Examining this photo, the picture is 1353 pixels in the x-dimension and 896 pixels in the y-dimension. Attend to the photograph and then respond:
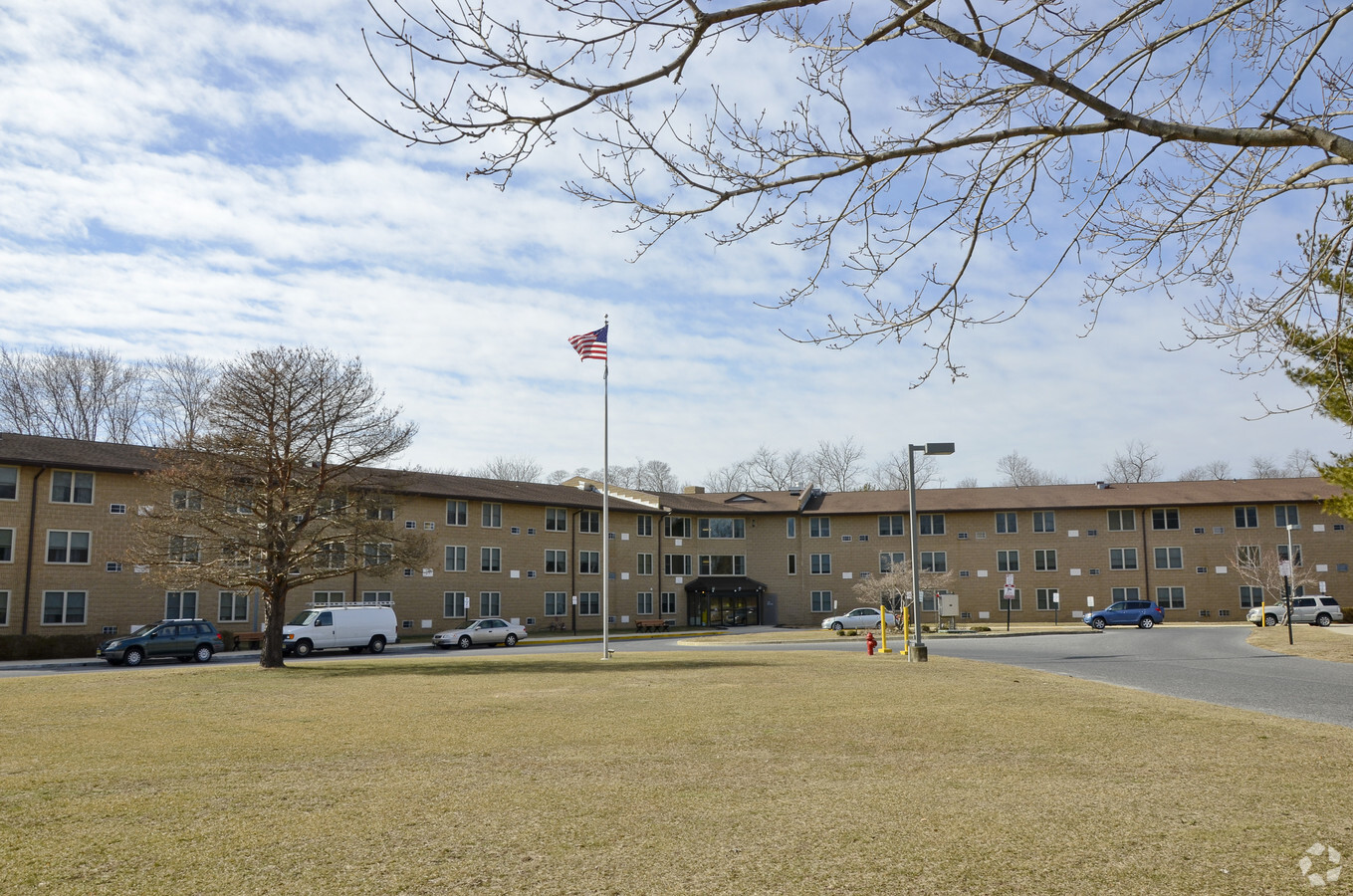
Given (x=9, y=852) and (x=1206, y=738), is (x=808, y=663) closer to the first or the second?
(x=1206, y=738)

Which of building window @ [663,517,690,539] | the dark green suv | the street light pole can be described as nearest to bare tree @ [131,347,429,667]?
the dark green suv

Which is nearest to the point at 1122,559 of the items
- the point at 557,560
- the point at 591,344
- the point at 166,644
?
the point at 557,560

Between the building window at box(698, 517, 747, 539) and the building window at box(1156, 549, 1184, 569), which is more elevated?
the building window at box(698, 517, 747, 539)

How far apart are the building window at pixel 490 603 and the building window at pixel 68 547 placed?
19.8 metres

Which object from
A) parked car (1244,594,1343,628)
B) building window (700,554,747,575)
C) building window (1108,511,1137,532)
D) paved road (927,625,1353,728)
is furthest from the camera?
building window (700,554,747,575)

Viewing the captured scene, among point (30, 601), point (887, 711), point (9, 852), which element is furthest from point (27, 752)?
point (30, 601)

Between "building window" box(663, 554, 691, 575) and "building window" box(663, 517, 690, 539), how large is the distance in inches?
54.1

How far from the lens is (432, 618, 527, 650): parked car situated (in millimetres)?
42094

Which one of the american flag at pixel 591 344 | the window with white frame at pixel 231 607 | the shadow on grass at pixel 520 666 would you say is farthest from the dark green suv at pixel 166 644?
the american flag at pixel 591 344

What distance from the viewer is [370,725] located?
13102mm

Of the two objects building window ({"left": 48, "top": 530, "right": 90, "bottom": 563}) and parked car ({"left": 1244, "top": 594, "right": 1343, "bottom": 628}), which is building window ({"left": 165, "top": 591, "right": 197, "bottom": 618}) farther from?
parked car ({"left": 1244, "top": 594, "right": 1343, "bottom": 628})

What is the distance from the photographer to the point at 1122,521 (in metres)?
62.6

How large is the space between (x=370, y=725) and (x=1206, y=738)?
411 inches

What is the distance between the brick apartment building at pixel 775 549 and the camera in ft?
152
